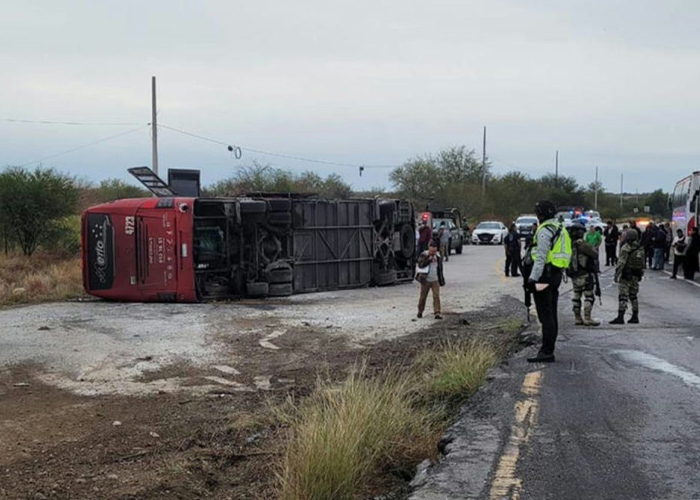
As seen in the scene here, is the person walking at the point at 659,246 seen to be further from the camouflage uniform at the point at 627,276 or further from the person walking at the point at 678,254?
the camouflage uniform at the point at 627,276

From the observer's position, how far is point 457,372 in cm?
788

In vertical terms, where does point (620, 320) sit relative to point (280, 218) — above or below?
below

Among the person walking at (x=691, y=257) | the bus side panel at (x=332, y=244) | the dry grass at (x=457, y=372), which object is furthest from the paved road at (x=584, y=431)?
the person walking at (x=691, y=257)

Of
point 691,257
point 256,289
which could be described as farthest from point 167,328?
point 691,257

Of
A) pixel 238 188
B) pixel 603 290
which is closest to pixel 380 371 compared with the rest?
pixel 603 290

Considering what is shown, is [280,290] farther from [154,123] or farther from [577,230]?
[154,123]

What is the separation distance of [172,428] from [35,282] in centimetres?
1370

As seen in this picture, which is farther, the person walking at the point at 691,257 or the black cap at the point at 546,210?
the person walking at the point at 691,257

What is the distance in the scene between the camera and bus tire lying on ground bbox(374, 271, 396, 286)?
21.1 metres

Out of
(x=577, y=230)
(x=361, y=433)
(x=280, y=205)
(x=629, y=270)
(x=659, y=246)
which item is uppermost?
(x=280, y=205)

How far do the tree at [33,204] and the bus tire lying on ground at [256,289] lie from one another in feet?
50.2

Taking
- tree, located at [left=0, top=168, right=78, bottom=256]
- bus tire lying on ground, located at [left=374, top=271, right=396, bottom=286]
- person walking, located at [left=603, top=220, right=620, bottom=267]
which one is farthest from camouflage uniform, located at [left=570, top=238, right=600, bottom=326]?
tree, located at [left=0, top=168, right=78, bottom=256]

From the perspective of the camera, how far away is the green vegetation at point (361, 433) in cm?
468

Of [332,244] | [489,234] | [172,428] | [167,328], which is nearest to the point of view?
[172,428]
